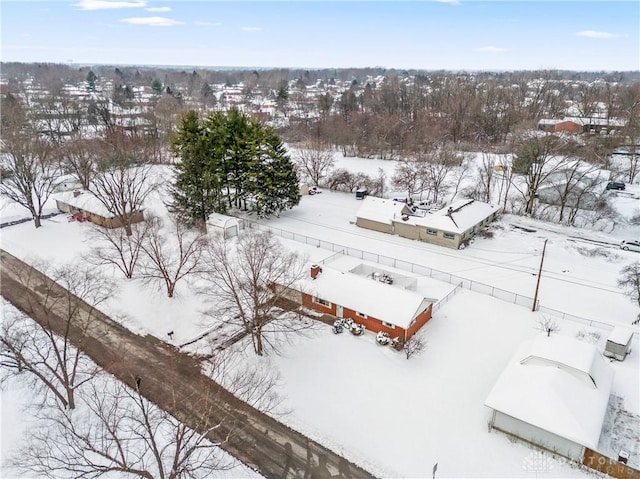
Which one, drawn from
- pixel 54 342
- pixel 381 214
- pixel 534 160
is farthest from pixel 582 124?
pixel 54 342

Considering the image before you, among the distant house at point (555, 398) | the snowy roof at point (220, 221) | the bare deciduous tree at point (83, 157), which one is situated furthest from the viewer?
the bare deciduous tree at point (83, 157)

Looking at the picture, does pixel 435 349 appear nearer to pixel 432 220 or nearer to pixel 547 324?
pixel 547 324

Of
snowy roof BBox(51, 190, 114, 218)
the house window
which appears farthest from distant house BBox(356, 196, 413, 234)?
snowy roof BBox(51, 190, 114, 218)

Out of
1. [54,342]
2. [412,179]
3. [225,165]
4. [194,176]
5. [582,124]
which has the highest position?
[582,124]

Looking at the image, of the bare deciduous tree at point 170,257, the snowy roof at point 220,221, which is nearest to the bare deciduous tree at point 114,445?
the bare deciduous tree at point 170,257

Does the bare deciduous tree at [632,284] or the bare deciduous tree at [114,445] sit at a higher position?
the bare deciduous tree at [632,284]

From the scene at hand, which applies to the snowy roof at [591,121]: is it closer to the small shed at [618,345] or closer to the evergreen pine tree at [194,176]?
the small shed at [618,345]
